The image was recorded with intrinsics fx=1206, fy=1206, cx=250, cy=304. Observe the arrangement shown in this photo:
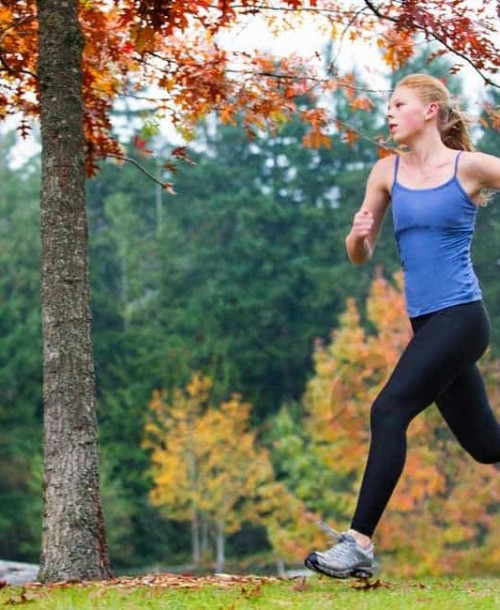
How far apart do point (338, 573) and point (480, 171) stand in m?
1.58

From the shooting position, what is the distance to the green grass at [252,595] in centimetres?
427

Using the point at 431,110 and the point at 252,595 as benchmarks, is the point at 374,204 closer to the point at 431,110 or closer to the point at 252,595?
the point at 431,110

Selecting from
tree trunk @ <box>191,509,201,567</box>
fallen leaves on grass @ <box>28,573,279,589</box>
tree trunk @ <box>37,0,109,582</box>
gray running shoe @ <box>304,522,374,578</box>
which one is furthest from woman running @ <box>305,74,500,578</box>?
tree trunk @ <box>191,509,201,567</box>

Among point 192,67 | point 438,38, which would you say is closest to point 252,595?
point 438,38

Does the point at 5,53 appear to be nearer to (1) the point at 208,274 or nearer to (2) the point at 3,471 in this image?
(2) the point at 3,471

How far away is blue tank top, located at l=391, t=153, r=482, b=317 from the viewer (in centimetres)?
446

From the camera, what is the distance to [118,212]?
43000 mm

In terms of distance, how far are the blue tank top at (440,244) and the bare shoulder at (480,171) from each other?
Answer: 0.04 m

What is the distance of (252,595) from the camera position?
181 inches

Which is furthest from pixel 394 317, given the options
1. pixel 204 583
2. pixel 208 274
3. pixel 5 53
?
pixel 204 583

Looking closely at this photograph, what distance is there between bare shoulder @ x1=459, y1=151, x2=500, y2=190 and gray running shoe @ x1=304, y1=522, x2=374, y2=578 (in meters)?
1.39

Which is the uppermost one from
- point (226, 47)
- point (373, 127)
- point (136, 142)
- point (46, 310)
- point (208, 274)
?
point (373, 127)

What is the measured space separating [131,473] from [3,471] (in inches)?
146

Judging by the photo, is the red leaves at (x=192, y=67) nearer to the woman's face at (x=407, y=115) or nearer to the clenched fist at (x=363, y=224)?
the woman's face at (x=407, y=115)
